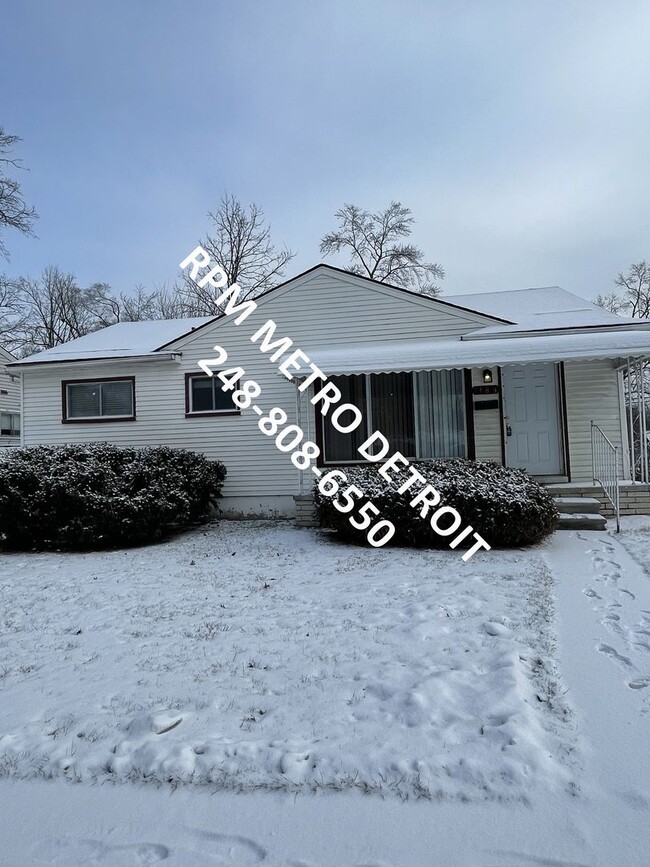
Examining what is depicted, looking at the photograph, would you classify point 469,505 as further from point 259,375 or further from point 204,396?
point 204,396

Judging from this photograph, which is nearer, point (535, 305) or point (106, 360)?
point (106, 360)

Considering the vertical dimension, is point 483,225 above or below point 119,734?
above

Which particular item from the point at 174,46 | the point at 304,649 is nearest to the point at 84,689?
the point at 304,649

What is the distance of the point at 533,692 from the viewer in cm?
352

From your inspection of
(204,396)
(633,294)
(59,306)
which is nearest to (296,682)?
(204,396)

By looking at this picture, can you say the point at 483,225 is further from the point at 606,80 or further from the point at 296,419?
the point at 296,419

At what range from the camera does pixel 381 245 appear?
31.9m

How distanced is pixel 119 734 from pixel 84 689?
0.74 meters

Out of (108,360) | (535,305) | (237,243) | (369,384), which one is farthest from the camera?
(237,243)

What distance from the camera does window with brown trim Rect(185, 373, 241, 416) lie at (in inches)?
491

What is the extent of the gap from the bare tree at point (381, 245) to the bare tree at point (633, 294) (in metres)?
9.67

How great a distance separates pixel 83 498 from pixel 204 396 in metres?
4.22

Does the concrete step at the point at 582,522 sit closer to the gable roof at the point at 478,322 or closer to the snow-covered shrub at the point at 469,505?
the snow-covered shrub at the point at 469,505

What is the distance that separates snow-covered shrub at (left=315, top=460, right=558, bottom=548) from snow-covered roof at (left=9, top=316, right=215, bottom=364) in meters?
6.58
